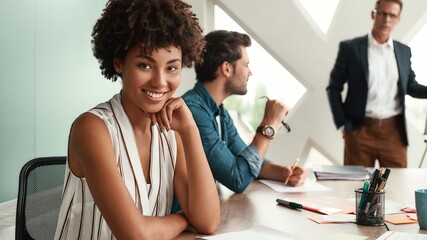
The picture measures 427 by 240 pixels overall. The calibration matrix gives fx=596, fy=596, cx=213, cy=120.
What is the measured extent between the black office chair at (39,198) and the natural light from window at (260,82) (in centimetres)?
376

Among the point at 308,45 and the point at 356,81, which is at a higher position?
the point at 308,45

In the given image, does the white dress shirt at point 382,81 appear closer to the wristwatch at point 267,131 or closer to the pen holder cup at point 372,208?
the wristwatch at point 267,131

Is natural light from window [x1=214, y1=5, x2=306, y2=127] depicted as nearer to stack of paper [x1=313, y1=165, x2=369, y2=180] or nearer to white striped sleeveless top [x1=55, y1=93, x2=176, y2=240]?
stack of paper [x1=313, y1=165, x2=369, y2=180]

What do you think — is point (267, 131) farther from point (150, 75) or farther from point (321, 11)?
point (321, 11)

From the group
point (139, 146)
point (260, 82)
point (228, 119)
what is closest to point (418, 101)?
point (260, 82)

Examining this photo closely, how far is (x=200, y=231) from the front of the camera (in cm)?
169

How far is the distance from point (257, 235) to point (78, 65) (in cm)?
253

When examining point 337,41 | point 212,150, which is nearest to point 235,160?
point 212,150

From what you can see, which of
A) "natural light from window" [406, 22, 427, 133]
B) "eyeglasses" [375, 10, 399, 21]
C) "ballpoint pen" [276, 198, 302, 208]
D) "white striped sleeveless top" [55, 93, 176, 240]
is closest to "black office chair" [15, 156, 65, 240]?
"white striped sleeveless top" [55, 93, 176, 240]

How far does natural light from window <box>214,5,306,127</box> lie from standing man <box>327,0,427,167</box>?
1.03 metres

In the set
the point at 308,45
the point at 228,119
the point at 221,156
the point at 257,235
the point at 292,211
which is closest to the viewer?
the point at 257,235

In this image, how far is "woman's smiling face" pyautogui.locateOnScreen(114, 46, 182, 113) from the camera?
1690 millimetres

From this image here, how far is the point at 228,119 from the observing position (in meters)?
2.82

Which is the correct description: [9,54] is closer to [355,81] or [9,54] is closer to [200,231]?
[200,231]
